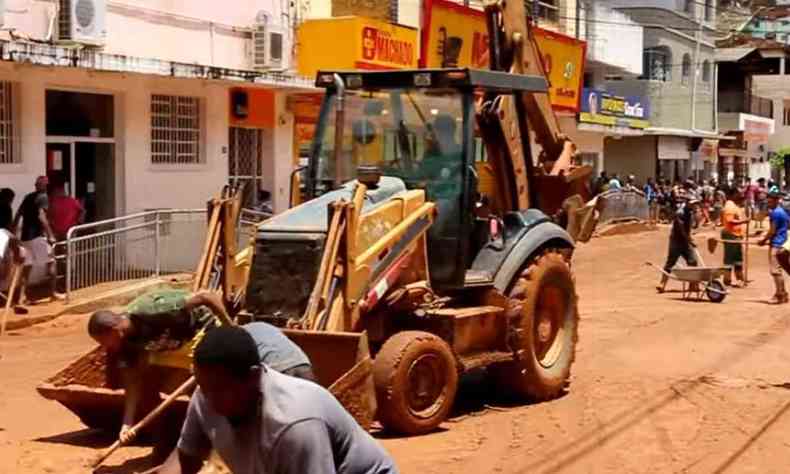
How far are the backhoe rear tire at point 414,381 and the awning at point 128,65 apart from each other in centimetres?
806

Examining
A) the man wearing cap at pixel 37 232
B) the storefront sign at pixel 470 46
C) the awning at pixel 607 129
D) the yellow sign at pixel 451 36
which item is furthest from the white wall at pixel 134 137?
the awning at pixel 607 129

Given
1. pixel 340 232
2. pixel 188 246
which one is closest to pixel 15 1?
pixel 188 246

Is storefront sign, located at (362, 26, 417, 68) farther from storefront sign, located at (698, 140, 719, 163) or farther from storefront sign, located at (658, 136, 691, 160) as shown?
storefront sign, located at (698, 140, 719, 163)

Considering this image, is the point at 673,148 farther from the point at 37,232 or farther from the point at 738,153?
the point at 37,232

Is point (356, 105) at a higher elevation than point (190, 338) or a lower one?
higher

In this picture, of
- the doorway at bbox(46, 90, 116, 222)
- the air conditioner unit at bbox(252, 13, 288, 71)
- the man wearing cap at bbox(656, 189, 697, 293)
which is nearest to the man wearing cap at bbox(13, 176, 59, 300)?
the doorway at bbox(46, 90, 116, 222)

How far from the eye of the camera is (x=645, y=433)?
9180 mm

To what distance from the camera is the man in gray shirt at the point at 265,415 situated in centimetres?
330

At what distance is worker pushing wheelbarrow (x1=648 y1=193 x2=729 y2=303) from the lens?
61.1 ft

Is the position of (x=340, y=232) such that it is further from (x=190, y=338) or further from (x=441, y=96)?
(x=441, y=96)

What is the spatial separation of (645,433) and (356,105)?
3435 millimetres

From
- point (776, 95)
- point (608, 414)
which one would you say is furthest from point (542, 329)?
point (776, 95)

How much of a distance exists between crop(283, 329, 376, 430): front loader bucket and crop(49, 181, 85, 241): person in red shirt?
8869 millimetres

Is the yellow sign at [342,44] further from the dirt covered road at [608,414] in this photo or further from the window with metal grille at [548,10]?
the window with metal grille at [548,10]
